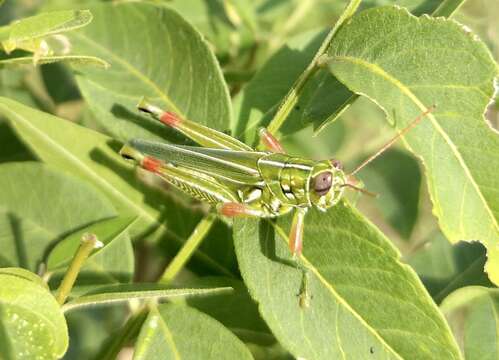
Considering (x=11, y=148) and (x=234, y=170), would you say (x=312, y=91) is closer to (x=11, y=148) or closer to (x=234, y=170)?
(x=234, y=170)

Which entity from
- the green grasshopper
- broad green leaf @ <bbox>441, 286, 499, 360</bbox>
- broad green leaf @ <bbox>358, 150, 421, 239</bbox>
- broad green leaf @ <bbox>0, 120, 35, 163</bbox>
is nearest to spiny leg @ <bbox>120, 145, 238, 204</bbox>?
the green grasshopper

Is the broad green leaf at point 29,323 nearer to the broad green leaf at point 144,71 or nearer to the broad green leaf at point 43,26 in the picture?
the broad green leaf at point 43,26

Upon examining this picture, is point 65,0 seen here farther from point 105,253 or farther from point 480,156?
point 480,156

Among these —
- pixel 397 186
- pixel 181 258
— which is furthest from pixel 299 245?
pixel 397 186

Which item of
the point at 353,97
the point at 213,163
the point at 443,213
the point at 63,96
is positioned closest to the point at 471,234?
the point at 443,213

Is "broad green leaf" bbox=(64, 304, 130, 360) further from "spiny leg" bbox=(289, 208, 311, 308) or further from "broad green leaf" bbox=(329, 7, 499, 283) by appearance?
"broad green leaf" bbox=(329, 7, 499, 283)
